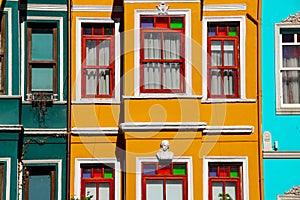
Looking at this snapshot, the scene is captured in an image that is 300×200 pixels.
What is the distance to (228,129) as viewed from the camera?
1659cm

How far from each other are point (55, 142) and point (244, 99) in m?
3.69

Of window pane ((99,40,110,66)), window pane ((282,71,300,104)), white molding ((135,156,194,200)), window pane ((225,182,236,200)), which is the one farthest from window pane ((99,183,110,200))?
window pane ((282,71,300,104))

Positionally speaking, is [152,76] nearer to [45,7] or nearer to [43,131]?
[43,131]

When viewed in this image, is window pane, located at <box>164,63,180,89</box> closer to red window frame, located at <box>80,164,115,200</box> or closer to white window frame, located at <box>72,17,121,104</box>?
white window frame, located at <box>72,17,121,104</box>

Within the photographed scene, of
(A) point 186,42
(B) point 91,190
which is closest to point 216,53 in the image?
(A) point 186,42

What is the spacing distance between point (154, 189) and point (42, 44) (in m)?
3.60

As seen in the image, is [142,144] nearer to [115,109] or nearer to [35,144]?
[115,109]

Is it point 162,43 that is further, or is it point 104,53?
point 104,53

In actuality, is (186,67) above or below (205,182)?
above

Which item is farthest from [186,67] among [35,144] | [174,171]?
[35,144]

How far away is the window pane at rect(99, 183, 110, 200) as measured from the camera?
1670cm

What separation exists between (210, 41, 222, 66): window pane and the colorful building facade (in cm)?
83

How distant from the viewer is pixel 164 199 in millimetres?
16172

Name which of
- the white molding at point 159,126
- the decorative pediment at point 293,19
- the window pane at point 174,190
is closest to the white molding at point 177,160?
the window pane at point 174,190
